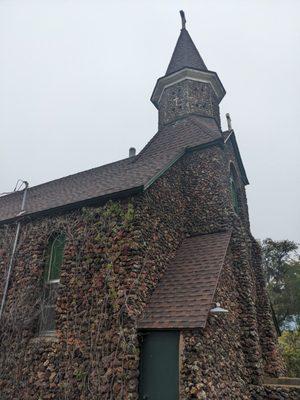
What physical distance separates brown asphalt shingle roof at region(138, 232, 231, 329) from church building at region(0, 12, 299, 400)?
3 centimetres

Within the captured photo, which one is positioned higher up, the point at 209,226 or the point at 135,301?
the point at 209,226

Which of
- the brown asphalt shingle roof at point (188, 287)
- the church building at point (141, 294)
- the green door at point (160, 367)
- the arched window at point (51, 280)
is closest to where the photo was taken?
the green door at point (160, 367)

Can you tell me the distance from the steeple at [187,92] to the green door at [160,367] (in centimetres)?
1097

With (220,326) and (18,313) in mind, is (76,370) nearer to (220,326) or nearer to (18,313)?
(18,313)

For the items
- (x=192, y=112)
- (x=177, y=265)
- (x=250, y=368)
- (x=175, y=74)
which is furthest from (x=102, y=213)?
(x=175, y=74)

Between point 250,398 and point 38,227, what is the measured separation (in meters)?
7.49

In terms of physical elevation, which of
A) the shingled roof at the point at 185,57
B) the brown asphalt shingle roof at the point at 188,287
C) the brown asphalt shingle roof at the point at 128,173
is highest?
the shingled roof at the point at 185,57

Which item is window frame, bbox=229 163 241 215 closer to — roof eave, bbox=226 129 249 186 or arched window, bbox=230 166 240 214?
arched window, bbox=230 166 240 214

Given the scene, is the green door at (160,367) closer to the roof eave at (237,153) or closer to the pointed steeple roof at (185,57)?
the roof eave at (237,153)

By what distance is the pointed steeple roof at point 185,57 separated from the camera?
16531 mm

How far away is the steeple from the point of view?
1552cm

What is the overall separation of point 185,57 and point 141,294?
13680 mm

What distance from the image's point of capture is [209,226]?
10.7m

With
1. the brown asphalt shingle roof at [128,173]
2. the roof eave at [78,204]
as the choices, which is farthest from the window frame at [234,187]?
the roof eave at [78,204]
